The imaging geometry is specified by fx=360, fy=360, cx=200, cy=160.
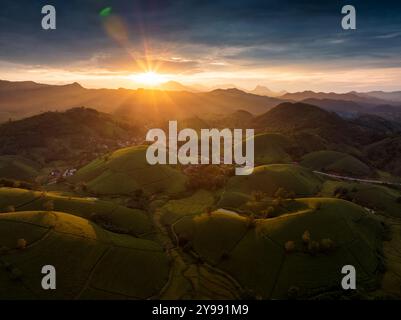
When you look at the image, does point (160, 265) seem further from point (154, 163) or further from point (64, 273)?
point (154, 163)

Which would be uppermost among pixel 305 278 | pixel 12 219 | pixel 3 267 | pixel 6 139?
pixel 6 139

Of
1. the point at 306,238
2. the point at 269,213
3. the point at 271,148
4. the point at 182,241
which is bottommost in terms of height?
the point at 182,241

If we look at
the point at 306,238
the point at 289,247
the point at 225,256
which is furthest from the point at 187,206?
the point at 306,238

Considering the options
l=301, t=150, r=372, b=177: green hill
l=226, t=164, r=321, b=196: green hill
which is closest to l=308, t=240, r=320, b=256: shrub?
l=226, t=164, r=321, b=196: green hill

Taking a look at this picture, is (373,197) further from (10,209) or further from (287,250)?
(10,209)

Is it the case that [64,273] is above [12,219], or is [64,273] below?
below
